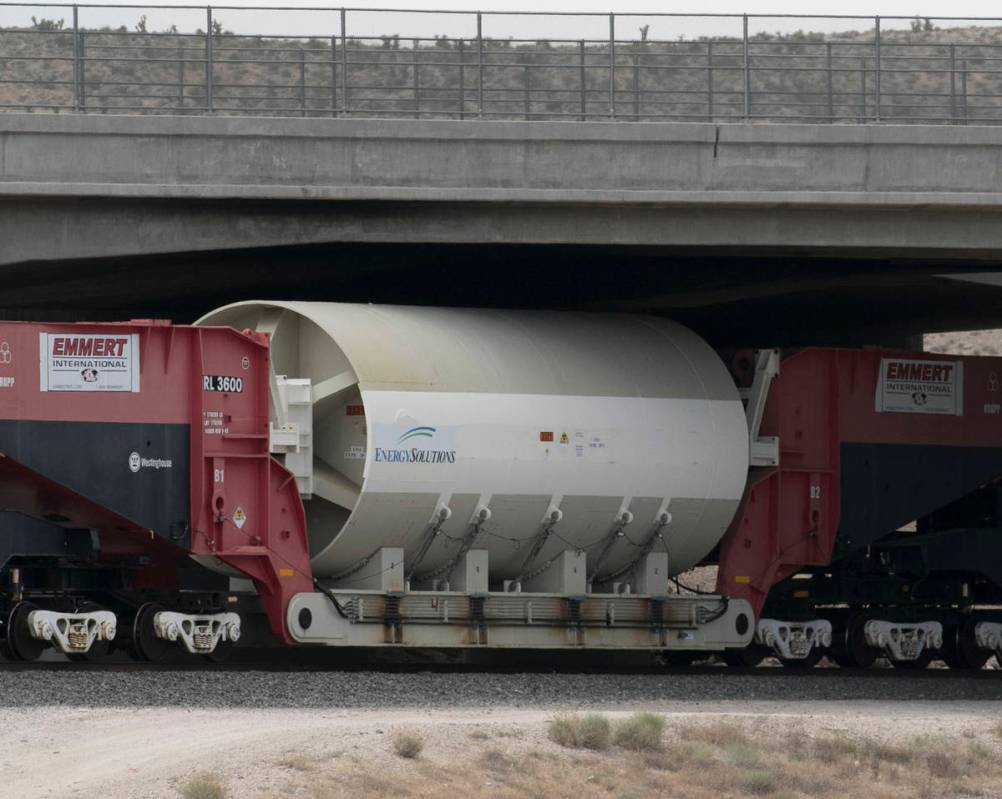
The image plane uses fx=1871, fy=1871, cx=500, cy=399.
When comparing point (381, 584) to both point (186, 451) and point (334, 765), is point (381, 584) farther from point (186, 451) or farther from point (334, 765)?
point (334, 765)

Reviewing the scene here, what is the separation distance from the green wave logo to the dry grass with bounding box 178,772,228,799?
25.5ft

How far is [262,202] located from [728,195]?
5.14 meters

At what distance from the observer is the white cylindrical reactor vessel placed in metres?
19.8

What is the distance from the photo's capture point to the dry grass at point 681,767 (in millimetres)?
13023

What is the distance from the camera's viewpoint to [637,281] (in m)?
25.8

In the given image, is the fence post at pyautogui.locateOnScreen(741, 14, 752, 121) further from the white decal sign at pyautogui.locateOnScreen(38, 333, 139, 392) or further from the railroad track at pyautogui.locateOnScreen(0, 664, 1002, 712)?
the white decal sign at pyautogui.locateOnScreen(38, 333, 139, 392)

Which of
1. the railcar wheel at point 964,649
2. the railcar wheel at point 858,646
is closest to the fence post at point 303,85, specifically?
the railcar wheel at point 858,646

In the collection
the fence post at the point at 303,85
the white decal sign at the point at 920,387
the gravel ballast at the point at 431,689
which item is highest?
the fence post at the point at 303,85

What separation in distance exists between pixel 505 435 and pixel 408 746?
7.28 m

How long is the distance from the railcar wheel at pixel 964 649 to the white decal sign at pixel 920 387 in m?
2.83

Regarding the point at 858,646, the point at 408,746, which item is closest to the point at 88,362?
the point at 408,746

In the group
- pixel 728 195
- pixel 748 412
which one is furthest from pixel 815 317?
pixel 728 195

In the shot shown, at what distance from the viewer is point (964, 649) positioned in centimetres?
2444

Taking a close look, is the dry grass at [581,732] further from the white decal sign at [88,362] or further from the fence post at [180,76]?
the fence post at [180,76]
